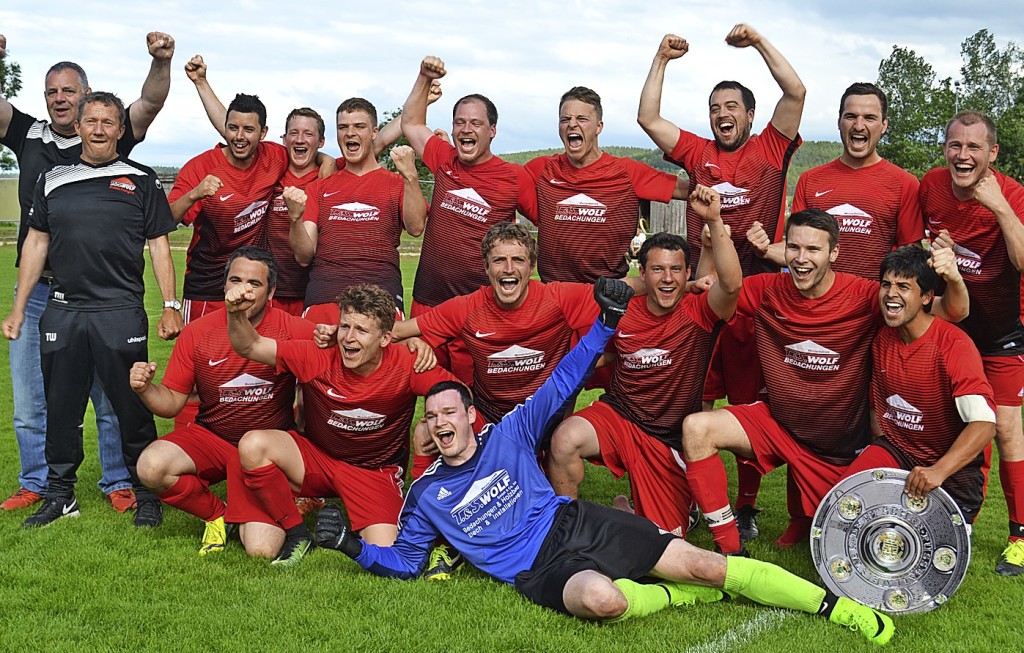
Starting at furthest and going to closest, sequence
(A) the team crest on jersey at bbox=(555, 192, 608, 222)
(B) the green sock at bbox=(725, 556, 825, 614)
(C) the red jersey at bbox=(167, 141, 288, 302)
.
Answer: (C) the red jersey at bbox=(167, 141, 288, 302) < (A) the team crest on jersey at bbox=(555, 192, 608, 222) < (B) the green sock at bbox=(725, 556, 825, 614)

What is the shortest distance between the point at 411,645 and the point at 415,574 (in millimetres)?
816

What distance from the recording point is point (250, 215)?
6766 mm

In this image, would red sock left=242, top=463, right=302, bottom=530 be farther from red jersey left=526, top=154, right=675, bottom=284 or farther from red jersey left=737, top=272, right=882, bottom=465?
red jersey left=737, top=272, right=882, bottom=465

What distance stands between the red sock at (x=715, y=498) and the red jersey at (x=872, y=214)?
155 cm

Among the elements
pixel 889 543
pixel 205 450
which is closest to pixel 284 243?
pixel 205 450

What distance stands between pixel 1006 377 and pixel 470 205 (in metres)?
3.46

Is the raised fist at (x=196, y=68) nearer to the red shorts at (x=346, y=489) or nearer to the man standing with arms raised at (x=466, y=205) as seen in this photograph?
the man standing with arms raised at (x=466, y=205)

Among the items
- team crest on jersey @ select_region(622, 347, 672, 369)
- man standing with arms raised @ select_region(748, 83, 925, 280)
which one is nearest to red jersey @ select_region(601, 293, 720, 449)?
team crest on jersey @ select_region(622, 347, 672, 369)

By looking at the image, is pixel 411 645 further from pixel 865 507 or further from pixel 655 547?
pixel 865 507

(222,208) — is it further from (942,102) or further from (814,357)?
(942,102)

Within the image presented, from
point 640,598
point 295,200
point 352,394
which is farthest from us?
point 295,200

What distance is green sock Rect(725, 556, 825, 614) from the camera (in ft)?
14.5

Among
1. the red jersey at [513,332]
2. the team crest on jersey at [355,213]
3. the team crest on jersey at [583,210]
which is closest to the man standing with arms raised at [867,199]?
the team crest on jersey at [583,210]

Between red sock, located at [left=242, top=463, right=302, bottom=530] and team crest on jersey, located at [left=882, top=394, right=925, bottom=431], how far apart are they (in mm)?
3256
